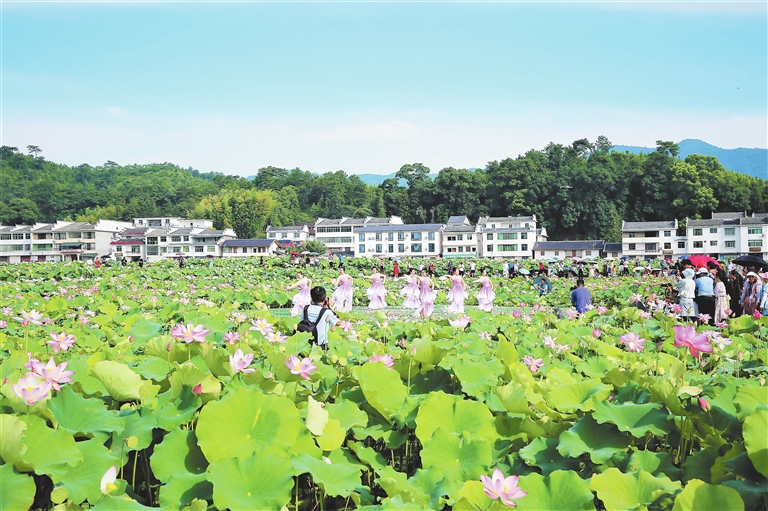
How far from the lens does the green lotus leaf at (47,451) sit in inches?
63.6

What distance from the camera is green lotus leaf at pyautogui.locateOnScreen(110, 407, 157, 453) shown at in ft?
6.25

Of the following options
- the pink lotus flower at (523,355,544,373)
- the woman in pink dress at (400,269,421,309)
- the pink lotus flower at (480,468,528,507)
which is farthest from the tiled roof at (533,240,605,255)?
the pink lotus flower at (480,468,528,507)

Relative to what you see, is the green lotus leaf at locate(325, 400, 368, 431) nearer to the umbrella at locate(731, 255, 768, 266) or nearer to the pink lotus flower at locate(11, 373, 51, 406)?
the pink lotus flower at locate(11, 373, 51, 406)

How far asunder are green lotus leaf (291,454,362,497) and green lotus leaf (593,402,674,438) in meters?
0.81

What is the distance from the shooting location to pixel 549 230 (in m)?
65.7

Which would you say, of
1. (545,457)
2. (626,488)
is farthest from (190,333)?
(626,488)

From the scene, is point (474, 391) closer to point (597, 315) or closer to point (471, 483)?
point (471, 483)

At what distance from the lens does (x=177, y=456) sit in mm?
1848

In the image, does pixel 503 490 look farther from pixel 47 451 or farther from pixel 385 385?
pixel 47 451

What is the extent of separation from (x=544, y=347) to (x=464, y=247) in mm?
57141

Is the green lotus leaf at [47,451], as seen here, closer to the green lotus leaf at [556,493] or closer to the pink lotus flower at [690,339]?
the green lotus leaf at [556,493]

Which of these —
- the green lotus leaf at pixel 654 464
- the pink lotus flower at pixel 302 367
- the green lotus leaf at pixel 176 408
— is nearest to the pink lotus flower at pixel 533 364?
the green lotus leaf at pixel 654 464

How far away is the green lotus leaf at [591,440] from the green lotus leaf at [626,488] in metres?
0.26

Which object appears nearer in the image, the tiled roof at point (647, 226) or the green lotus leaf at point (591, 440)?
the green lotus leaf at point (591, 440)
